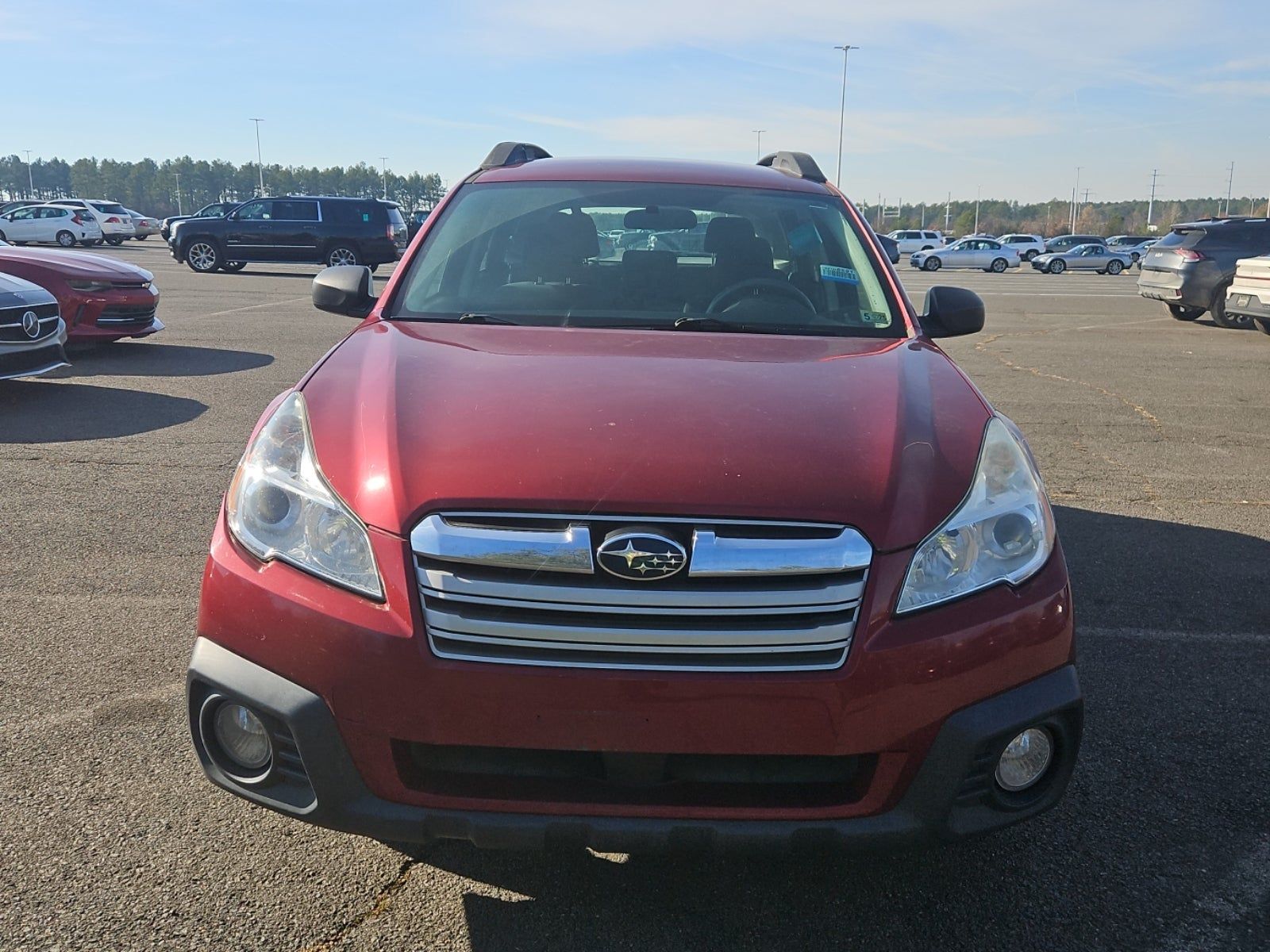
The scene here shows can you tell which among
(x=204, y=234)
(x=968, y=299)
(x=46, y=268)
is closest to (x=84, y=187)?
(x=204, y=234)

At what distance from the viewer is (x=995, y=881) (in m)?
2.46

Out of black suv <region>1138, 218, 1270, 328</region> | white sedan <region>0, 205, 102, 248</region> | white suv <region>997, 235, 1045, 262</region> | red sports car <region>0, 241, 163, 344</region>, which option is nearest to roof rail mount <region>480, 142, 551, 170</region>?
red sports car <region>0, 241, 163, 344</region>

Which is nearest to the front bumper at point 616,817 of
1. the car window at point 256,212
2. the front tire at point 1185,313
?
the front tire at point 1185,313

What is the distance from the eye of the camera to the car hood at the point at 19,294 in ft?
25.9

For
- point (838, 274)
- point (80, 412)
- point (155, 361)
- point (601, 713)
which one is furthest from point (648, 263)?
point (155, 361)

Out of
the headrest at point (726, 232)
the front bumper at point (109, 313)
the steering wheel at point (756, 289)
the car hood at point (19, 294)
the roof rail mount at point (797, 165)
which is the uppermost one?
the roof rail mount at point (797, 165)

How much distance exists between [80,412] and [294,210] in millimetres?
18602

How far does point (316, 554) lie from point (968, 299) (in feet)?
8.24

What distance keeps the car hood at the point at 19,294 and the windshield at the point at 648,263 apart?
18.2ft

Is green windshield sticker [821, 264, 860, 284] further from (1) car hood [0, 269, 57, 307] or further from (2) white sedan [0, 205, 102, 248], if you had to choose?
(2) white sedan [0, 205, 102, 248]

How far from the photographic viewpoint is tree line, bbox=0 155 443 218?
13325cm

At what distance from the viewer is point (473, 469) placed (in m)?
2.12

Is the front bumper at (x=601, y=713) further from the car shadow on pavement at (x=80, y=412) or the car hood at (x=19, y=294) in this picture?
the car hood at (x=19, y=294)

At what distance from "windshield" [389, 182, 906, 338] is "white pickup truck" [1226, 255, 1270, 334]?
1163 cm
